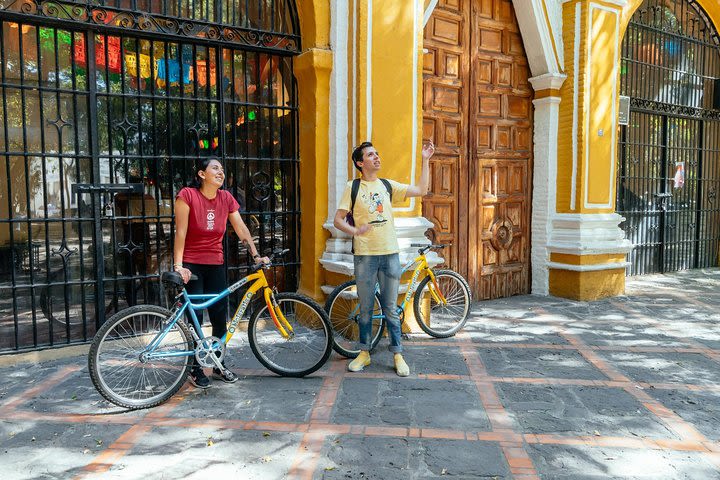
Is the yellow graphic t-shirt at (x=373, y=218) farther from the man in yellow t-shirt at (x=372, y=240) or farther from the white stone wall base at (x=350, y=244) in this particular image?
the white stone wall base at (x=350, y=244)

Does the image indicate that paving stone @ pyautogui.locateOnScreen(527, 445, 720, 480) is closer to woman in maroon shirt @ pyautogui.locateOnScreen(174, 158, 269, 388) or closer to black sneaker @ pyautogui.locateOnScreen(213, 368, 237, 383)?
black sneaker @ pyautogui.locateOnScreen(213, 368, 237, 383)

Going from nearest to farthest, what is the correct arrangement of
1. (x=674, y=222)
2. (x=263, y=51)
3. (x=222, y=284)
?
(x=222, y=284) → (x=263, y=51) → (x=674, y=222)

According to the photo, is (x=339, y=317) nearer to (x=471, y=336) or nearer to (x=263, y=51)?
(x=471, y=336)

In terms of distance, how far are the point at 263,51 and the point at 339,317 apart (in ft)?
9.22

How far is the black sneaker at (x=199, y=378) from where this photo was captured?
14.7 feet

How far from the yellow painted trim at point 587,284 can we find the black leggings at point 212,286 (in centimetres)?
498

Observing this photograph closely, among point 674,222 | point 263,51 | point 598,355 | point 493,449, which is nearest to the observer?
point 493,449

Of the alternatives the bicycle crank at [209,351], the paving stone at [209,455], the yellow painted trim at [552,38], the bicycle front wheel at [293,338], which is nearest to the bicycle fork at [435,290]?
the bicycle front wheel at [293,338]

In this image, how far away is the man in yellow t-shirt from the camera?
15.6 feet

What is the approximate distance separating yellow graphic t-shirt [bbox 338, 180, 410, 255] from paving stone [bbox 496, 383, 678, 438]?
1.41 m

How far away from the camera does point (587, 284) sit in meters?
7.82

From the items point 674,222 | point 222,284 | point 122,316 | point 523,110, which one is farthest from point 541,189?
point 122,316

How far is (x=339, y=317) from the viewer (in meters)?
5.65

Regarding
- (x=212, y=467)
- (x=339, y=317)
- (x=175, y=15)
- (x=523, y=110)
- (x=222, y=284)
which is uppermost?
(x=175, y=15)
